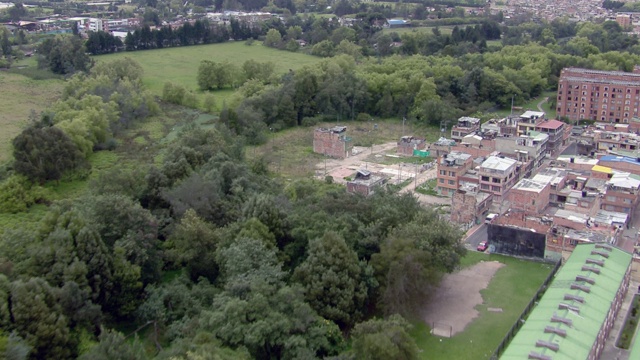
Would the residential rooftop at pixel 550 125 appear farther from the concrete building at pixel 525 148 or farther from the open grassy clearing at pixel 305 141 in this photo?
the open grassy clearing at pixel 305 141

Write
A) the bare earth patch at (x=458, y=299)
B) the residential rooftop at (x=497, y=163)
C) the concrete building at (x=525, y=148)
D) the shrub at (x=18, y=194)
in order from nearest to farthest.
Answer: the bare earth patch at (x=458, y=299), the shrub at (x=18, y=194), the residential rooftop at (x=497, y=163), the concrete building at (x=525, y=148)

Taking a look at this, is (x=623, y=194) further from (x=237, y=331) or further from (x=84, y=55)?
(x=84, y=55)

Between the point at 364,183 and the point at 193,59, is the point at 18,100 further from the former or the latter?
the point at 364,183

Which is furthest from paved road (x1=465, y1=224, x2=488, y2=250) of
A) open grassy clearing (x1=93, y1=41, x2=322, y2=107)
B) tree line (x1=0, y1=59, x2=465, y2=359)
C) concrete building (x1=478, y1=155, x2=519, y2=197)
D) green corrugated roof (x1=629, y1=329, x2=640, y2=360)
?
open grassy clearing (x1=93, y1=41, x2=322, y2=107)

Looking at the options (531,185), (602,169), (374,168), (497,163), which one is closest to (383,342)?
(531,185)

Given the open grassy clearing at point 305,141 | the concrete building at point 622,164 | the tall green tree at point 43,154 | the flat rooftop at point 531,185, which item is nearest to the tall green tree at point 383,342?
the flat rooftop at point 531,185

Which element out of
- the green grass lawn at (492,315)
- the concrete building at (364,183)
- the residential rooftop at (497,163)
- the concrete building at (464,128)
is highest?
the concrete building at (464,128)

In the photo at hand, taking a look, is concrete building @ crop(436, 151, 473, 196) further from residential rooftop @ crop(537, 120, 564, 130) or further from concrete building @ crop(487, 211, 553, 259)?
residential rooftop @ crop(537, 120, 564, 130)
